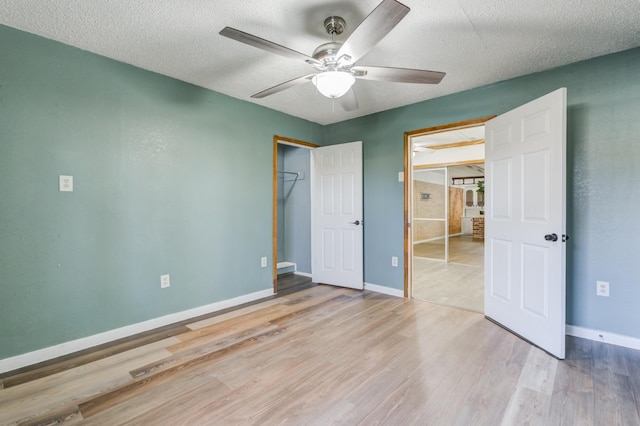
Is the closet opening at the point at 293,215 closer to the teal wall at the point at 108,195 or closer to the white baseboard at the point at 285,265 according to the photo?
the white baseboard at the point at 285,265

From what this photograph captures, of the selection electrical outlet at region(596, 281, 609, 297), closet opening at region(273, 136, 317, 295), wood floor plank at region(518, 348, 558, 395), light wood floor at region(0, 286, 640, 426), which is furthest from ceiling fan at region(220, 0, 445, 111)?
closet opening at region(273, 136, 317, 295)

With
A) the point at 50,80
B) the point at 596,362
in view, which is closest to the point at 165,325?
the point at 50,80

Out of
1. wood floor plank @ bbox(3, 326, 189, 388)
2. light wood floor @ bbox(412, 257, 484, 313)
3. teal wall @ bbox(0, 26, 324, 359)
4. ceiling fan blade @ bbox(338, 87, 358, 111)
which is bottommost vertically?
wood floor plank @ bbox(3, 326, 189, 388)

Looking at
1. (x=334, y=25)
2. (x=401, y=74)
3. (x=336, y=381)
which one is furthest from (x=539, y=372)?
(x=334, y=25)

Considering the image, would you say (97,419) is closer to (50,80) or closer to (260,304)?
(260,304)

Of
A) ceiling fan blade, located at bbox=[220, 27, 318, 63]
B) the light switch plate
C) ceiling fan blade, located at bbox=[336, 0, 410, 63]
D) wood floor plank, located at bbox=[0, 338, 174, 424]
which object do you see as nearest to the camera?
ceiling fan blade, located at bbox=[336, 0, 410, 63]

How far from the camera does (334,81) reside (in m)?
1.94

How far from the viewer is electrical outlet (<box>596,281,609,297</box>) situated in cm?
244

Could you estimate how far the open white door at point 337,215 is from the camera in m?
4.05

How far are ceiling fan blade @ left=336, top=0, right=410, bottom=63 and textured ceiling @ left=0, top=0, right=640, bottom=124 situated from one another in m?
0.33

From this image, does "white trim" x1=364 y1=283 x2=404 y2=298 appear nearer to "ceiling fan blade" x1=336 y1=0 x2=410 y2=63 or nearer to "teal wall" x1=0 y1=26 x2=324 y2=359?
"teal wall" x1=0 y1=26 x2=324 y2=359

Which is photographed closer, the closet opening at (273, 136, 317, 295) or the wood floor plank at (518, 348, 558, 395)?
the wood floor plank at (518, 348, 558, 395)

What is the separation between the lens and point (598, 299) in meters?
2.47

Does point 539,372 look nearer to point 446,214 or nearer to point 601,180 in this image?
point 601,180
